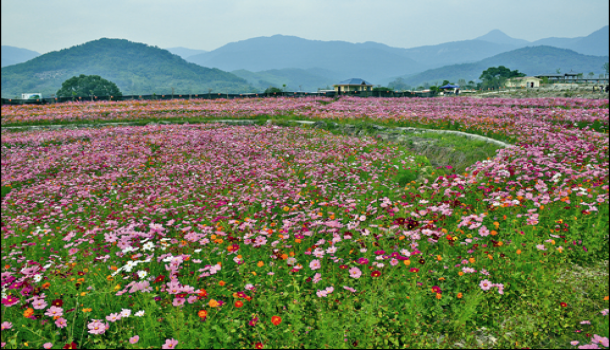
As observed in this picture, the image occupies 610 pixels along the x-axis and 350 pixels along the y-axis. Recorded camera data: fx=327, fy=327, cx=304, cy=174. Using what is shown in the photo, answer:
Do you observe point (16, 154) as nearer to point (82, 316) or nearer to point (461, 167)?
point (82, 316)

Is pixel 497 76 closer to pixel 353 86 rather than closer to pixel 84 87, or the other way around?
pixel 353 86

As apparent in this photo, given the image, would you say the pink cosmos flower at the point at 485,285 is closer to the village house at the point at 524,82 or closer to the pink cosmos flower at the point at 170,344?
the pink cosmos flower at the point at 170,344

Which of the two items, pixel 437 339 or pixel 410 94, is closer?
pixel 437 339

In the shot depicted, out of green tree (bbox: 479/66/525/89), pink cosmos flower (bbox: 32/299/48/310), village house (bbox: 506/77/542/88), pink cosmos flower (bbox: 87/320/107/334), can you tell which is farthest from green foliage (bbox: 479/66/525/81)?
pink cosmos flower (bbox: 32/299/48/310)

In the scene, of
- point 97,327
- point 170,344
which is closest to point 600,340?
point 170,344

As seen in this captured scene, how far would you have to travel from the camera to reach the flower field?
124 inches

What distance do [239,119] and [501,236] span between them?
16.0 meters

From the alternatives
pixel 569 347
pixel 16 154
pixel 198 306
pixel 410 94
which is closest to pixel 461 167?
pixel 569 347

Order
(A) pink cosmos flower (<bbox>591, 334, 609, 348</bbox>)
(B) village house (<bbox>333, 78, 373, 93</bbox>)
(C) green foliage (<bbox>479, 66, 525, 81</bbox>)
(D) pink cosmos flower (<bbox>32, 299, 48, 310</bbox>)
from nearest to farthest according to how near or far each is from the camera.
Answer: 1. (A) pink cosmos flower (<bbox>591, 334, 609, 348</bbox>)
2. (D) pink cosmos flower (<bbox>32, 299, 48, 310</bbox>)
3. (B) village house (<bbox>333, 78, 373, 93</bbox>)
4. (C) green foliage (<bbox>479, 66, 525, 81</bbox>)

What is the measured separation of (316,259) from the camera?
416 centimetres

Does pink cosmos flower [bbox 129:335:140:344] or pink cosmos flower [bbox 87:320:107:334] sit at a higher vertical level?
pink cosmos flower [bbox 87:320:107:334]

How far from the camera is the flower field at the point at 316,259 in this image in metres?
3.15

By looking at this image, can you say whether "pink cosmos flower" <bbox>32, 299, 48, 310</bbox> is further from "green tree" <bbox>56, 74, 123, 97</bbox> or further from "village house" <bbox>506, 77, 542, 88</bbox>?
"green tree" <bbox>56, 74, 123, 97</bbox>

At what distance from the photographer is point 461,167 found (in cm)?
871
